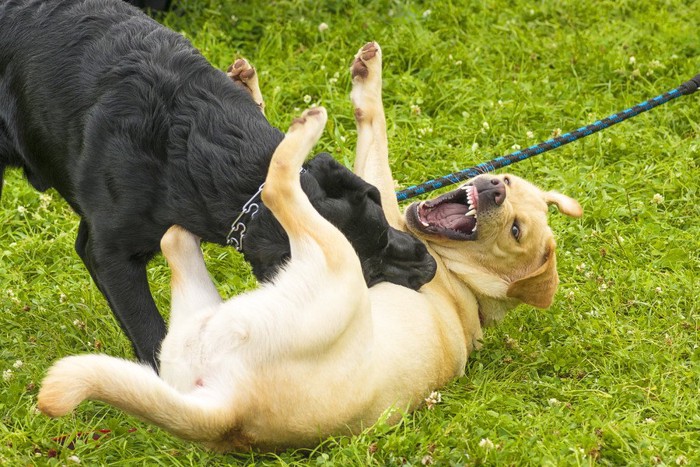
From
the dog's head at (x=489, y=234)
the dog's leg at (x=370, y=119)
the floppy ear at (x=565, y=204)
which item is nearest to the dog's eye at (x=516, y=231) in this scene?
the dog's head at (x=489, y=234)

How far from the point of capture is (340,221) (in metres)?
3.54

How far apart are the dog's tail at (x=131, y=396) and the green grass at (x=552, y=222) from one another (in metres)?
0.32

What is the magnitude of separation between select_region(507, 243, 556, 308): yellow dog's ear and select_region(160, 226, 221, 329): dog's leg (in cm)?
139

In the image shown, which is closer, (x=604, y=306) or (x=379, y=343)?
(x=379, y=343)

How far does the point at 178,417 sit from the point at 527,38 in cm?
461

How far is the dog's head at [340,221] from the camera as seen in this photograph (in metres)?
3.46

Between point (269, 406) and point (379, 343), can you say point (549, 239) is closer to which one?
point (379, 343)

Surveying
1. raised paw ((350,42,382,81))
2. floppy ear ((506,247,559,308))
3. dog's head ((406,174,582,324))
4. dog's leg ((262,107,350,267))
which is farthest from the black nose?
dog's leg ((262,107,350,267))

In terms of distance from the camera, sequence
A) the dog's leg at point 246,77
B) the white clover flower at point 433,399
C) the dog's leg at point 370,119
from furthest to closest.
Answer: the dog's leg at point 370,119
the dog's leg at point 246,77
the white clover flower at point 433,399

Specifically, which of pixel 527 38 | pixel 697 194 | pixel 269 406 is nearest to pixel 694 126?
pixel 697 194

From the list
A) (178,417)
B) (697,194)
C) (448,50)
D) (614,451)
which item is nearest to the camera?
(178,417)

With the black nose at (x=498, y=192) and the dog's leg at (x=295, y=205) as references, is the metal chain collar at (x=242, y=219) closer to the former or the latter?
the dog's leg at (x=295, y=205)

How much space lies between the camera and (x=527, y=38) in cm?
695

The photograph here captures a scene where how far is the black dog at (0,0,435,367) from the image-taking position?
138 inches
